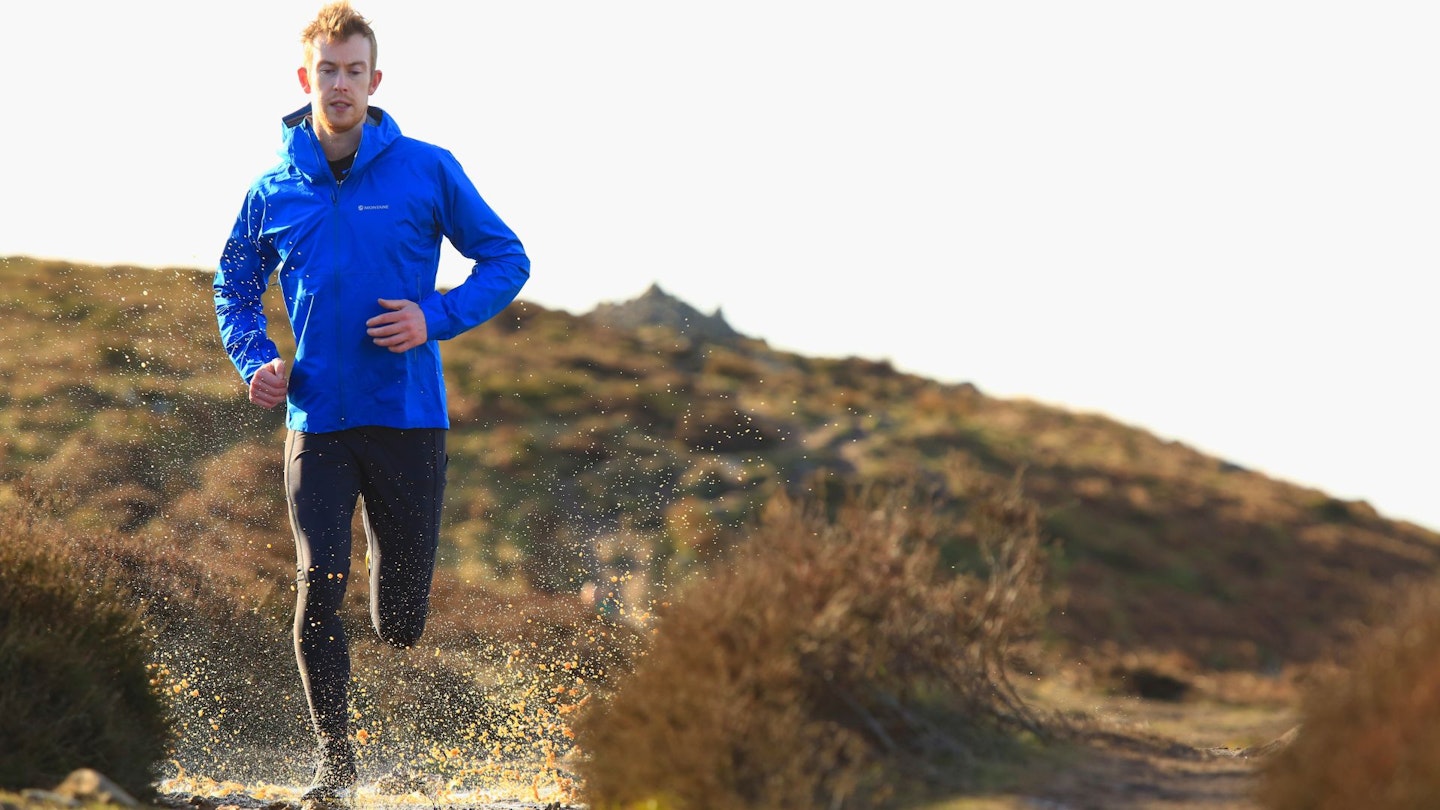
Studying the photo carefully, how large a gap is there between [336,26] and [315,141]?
636mm

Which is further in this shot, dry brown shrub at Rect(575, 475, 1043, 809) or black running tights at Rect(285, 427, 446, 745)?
black running tights at Rect(285, 427, 446, 745)

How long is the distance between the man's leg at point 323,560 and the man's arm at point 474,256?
32.3 inches

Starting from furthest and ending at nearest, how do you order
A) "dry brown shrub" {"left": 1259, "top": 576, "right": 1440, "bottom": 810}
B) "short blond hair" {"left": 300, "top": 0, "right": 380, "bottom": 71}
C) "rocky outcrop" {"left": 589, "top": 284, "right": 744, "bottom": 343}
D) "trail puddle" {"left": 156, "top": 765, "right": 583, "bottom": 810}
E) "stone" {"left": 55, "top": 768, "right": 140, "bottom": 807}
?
"rocky outcrop" {"left": 589, "top": 284, "right": 744, "bottom": 343} → "trail puddle" {"left": 156, "top": 765, "right": 583, "bottom": 810} → "short blond hair" {"left": 300, "top": 0, "right": 380, "bottom": 71} → "stone" {"left": 55, "top": 768, "right": 140, "bottom": 807} → "dry brown shrub" {"left": 1259, "top": 576, "right": 1440, "bottom": 810}

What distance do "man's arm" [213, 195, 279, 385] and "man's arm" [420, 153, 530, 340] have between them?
3.20 ft

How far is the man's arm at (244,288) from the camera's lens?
22.6 ft

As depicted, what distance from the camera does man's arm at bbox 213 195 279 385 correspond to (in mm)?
6883

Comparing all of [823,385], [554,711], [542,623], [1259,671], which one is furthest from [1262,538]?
[554,711]

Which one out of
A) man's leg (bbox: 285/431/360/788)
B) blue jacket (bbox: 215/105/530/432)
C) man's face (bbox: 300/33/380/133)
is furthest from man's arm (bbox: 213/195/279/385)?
man's face (bbox: 300/33/380/133)

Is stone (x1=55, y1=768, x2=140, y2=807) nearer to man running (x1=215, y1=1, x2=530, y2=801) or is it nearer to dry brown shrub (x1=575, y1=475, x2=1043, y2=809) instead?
man running (x1=215, y1=1, x2=530, y2=801)

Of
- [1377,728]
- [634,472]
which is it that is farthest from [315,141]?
[634,472]

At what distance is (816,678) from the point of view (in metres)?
4.45

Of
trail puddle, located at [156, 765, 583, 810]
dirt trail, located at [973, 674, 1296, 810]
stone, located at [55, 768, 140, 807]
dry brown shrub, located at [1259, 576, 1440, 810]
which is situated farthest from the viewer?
trail puddle, located at [156, 765, 583, 810]

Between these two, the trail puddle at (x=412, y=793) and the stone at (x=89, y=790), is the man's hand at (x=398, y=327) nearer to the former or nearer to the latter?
the stone at (x=89, y=790)

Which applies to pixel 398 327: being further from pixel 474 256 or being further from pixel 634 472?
pixel 634 472
